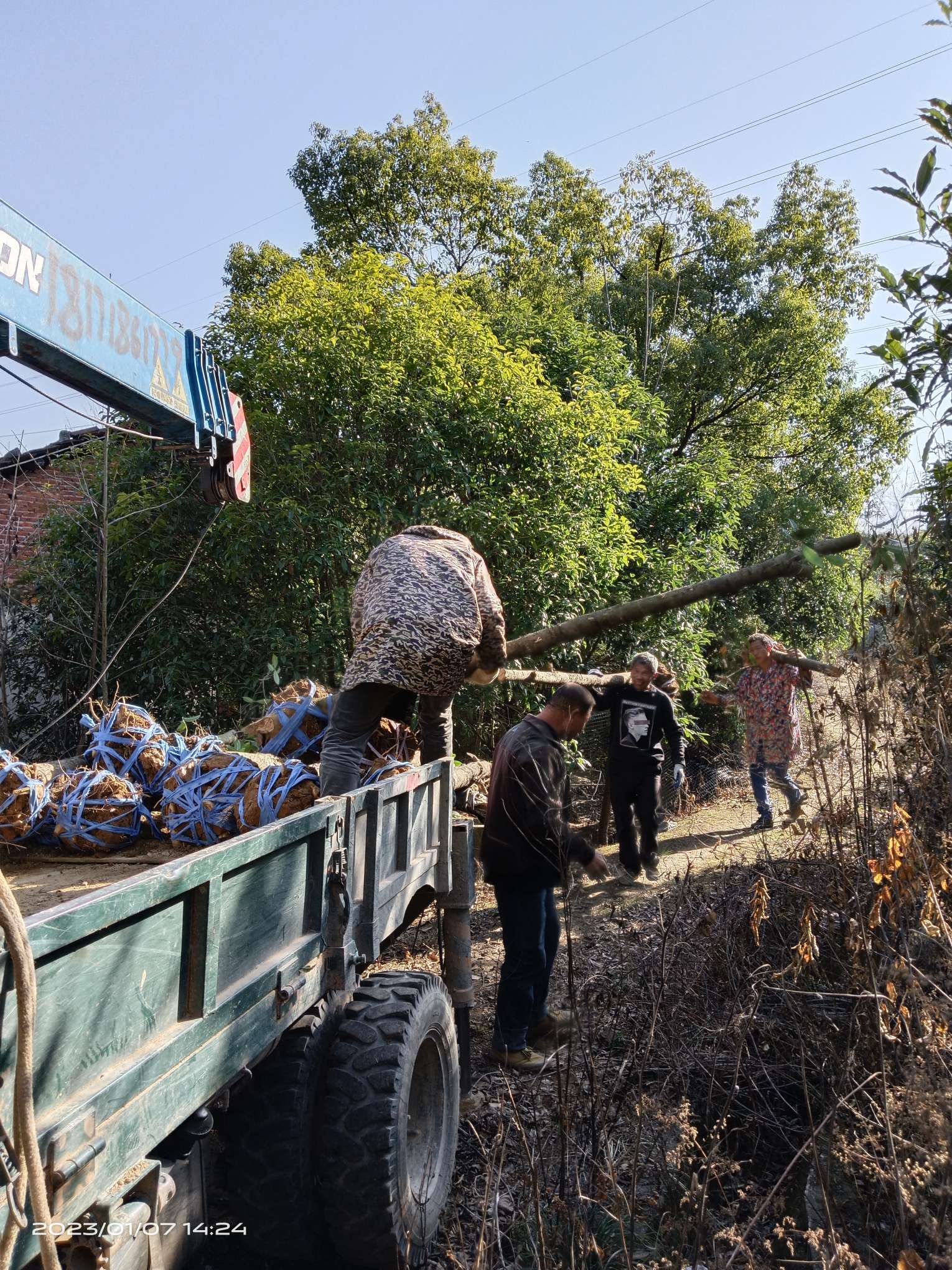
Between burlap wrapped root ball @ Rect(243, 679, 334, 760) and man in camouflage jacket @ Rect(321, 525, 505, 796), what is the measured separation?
47 cm

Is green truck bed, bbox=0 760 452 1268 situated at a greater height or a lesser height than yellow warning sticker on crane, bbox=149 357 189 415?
lesser

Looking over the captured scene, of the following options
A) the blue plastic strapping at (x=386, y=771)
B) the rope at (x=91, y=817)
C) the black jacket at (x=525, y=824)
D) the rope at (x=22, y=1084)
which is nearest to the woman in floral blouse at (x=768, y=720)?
the black jacket at (x=525, y=824)

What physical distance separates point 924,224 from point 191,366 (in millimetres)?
2602

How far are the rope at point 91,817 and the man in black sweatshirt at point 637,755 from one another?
174 inches

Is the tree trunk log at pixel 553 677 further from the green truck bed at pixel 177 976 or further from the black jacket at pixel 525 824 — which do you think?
the green truck bed at pixel 177 976

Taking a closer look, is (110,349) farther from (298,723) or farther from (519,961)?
(519,961)

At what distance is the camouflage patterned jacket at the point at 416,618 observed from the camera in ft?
12.6

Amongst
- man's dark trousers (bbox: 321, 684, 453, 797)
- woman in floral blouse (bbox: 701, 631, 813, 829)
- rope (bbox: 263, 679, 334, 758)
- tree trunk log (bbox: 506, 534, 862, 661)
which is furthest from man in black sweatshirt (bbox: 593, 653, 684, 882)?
man's dark trousers (bbox: 321, 684, 453, 797)

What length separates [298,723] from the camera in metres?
4.55

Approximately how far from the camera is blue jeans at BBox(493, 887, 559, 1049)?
14.7ft

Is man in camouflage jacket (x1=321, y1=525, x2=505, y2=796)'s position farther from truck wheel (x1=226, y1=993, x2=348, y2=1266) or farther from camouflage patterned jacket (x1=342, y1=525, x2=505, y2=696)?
truck wheel (x1=226, y1=993, x2=348, y2=1266)

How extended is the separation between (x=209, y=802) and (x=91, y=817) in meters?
0.50

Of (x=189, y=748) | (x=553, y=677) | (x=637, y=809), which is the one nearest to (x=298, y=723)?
(x=189, y=748)

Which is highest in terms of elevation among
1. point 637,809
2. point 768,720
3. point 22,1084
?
point 768,720
